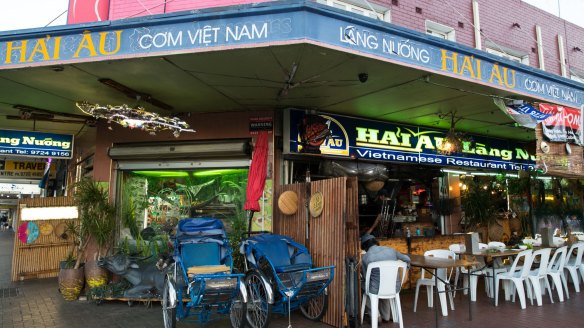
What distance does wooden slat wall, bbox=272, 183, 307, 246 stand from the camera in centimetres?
712

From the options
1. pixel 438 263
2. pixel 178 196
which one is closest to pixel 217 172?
pixel 178 196

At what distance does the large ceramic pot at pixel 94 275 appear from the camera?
7883 millimetres

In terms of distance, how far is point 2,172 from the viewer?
1622 centimetres

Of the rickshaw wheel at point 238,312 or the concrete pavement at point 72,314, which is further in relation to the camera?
the concrete pavement at point 72,314

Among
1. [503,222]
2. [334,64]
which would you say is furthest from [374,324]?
[503,222]

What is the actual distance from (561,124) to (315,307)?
6686mm

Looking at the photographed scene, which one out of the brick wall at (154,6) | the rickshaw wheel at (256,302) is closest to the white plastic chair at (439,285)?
the rickshaw wheel at (256,302)

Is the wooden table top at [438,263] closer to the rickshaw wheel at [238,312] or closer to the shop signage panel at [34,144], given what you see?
the rickshaw wheel at [238,312]

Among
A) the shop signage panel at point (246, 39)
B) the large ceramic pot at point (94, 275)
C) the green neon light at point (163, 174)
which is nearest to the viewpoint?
the shop signage panel at point (246, 39)

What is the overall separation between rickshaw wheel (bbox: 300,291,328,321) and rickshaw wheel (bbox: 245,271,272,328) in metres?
0.90

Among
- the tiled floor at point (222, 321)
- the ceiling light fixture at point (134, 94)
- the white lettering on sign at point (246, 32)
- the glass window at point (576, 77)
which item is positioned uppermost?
the glass window at point (576, 77)

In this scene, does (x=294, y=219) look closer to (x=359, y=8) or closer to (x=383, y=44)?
(x=383, y=44)

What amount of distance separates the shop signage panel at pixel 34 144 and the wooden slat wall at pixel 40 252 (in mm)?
1735

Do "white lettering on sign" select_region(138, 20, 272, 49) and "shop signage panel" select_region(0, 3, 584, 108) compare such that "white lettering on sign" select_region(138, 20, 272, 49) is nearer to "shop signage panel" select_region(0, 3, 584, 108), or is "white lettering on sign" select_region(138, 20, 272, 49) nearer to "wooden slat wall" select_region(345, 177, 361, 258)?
"shop signage panel" select_region(0, 3, 584, 108)
